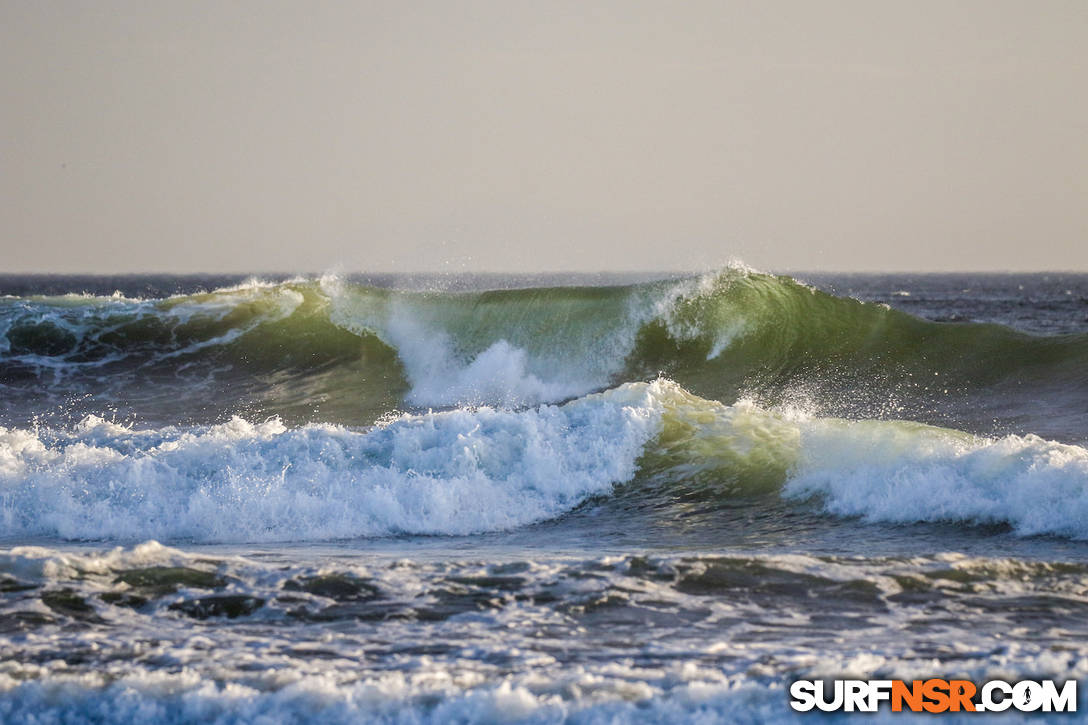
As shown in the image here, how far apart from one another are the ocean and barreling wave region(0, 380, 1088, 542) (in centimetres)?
3

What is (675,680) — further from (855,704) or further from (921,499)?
(921,499)

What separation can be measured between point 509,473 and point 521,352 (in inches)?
387

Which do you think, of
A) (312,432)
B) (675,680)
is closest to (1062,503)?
(675,680)

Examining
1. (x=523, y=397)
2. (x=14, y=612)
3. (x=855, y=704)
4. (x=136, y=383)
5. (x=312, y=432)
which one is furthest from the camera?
(x=136, y=383)

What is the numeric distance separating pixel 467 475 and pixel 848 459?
12.1 feet

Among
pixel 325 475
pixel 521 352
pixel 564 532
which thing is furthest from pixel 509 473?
pixel 521 352

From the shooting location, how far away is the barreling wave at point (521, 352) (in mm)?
17297

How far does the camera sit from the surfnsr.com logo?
474 centimetres

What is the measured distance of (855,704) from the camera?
4805 mm

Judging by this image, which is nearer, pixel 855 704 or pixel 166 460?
pixel 855 704

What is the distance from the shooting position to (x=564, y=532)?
30.7 ft

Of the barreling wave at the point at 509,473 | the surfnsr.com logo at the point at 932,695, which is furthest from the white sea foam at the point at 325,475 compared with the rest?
the surfnsr.com logo at the point at 932,695

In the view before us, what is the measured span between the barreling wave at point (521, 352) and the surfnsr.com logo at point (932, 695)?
400 inches

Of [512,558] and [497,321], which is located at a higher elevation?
[497,321]
